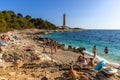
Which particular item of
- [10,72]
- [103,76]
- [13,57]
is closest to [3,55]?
[13,57]

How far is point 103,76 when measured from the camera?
10.0m

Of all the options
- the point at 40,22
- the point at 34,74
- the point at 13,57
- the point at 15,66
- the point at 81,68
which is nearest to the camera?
the point at 34,74

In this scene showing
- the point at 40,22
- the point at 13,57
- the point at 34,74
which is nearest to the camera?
the point at 34,74

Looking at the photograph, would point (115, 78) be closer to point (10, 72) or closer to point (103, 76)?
point (103, 76)

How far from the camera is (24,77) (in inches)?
407

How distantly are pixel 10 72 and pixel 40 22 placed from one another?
10767 cm

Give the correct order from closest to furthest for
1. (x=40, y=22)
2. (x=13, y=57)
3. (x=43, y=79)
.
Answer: (x=43, y=79), (x=13, y=57), (x=40, y=22)

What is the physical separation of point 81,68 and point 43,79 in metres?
3.03

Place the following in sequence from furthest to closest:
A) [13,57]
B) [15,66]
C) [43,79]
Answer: [13,57]
[15,66]
[43,79]

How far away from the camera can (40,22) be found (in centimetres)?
11725

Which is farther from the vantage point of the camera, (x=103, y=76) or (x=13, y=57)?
(x=13, y=57)

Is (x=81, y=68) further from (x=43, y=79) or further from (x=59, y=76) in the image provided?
(x=43, y=79)

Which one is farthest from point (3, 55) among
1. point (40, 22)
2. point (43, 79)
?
point (40, 22)

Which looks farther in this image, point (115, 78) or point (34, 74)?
point (34, 74)
